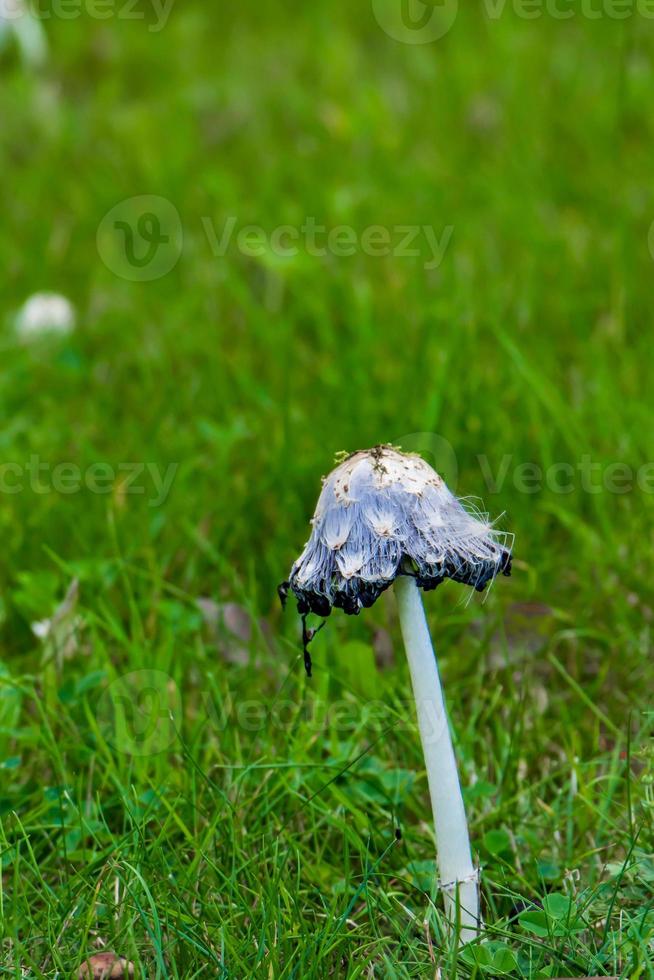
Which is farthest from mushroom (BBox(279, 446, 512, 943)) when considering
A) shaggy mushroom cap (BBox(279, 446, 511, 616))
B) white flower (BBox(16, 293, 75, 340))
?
white flower (BBox(16, 293, 75, 340))

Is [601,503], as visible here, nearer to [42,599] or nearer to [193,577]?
[193,577]

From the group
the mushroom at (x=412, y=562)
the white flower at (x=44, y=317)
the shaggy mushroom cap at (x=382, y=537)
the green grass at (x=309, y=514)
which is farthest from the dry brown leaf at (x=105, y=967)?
the white flower at (x=44, y=317)

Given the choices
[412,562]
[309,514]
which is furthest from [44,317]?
[412,562]

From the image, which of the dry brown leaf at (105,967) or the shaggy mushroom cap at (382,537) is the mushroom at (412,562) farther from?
the dry brown leaf at (105,967)

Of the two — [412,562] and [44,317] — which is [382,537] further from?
[44,317]

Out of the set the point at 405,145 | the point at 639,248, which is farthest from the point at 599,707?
the point at 405,145

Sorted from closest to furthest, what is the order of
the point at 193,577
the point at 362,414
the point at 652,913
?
1. the point at 652,913
2. the point at 193,577
3. the point at 362,414

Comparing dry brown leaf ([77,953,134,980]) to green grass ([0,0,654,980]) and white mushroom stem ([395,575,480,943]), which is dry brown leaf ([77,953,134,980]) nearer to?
green grass ([0,0,654,980])
